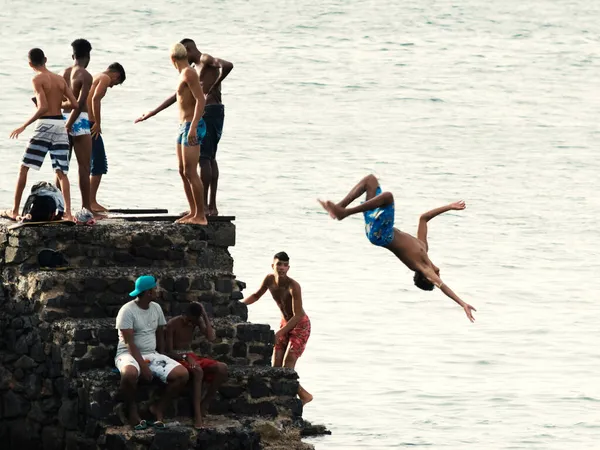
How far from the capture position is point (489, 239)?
35250 millimetres

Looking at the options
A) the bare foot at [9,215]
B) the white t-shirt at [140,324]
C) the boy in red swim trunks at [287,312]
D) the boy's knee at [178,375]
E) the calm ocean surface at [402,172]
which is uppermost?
the bare foot at [9,215]

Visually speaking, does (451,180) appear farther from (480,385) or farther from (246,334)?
(246,334)

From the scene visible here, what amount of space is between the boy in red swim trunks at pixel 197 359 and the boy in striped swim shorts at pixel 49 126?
1.77 metres

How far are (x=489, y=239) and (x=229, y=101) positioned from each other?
1370cm

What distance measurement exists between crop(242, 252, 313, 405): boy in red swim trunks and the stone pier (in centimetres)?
140

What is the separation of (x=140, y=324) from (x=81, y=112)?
2.72m

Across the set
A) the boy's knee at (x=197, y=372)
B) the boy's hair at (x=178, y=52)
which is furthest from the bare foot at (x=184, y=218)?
the boy's knee at (x=197, y=372)

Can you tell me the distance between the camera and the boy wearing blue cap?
45.8ft

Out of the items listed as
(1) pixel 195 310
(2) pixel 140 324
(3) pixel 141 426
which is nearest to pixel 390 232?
(1) pixel 195 310

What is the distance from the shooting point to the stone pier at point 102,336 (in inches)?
564

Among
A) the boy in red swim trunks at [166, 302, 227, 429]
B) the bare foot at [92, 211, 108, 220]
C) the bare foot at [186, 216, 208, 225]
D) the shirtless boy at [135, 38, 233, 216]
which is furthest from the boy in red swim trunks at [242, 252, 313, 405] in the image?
the boy in red swim trunks at [166, 302, 227, 429]

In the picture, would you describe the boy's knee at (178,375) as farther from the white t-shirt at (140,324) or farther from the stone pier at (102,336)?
the white t-shirt at (140,324)

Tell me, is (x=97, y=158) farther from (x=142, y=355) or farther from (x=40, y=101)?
(x=142, y=355)

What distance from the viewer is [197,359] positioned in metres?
14.5
